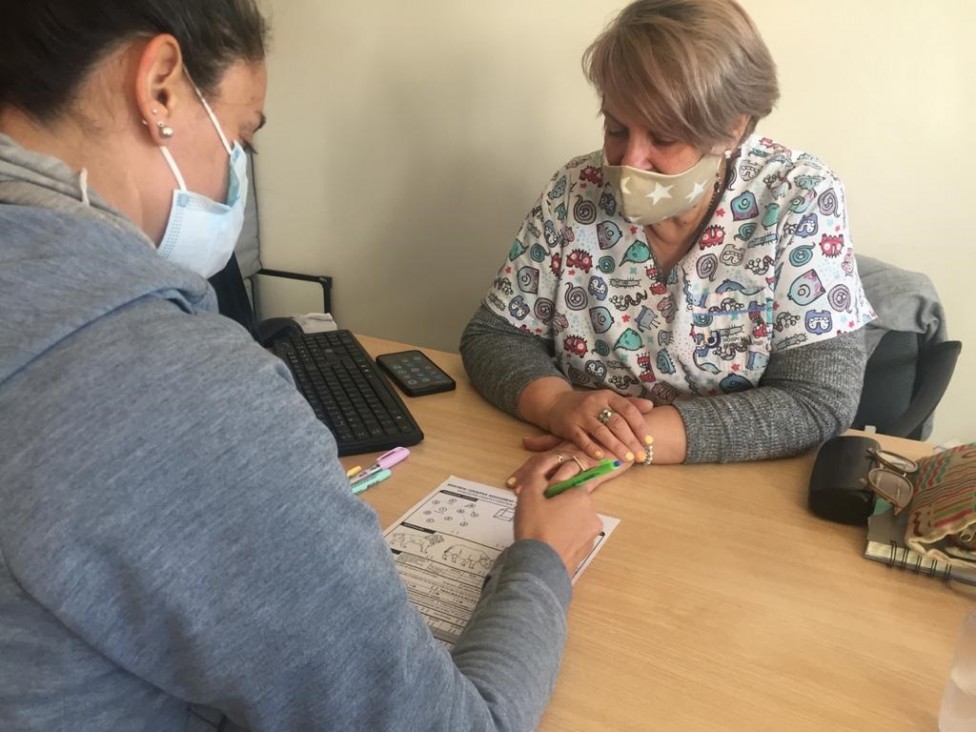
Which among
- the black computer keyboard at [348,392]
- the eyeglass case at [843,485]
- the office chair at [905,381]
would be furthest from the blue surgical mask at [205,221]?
the office chair at [905,381]

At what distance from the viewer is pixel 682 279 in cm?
121

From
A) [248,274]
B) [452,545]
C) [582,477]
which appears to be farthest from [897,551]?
[248,274]

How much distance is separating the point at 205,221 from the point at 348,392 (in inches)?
20.2

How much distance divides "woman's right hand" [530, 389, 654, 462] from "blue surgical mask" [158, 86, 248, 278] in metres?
0.53

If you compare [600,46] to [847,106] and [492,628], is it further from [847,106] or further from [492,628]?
[492,628]

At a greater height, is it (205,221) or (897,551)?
(205,221)

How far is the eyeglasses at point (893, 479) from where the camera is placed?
89cm

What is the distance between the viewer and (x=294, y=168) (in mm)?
2096

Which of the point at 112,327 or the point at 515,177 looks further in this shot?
the point at 515,177

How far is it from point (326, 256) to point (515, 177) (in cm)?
65

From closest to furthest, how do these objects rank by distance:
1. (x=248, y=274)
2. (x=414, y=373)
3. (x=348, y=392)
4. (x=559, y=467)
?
1. (x=559, y=467)
2. (x=348, y=392)
3. (x=414, y=373)
4. (x=248, y=274)

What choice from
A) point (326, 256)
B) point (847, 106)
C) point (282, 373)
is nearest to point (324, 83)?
point (326, 256)

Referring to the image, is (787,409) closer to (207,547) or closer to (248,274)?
(207,547)

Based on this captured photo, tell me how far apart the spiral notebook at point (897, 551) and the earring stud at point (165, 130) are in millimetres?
844
